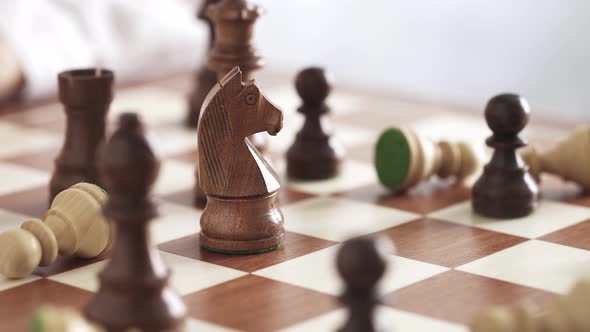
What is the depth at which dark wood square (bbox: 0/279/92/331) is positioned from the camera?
1.16 metres

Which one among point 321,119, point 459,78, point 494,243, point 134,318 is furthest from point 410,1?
point 134,318

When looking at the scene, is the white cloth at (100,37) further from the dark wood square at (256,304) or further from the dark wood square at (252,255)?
the dark wood square at (256,304)

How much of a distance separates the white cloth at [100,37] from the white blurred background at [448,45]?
344 mm

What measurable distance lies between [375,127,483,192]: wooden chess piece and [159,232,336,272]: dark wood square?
0.25m

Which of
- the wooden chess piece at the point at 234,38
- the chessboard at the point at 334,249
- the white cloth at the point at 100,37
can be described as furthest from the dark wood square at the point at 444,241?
the white cloth at the point at 100,37

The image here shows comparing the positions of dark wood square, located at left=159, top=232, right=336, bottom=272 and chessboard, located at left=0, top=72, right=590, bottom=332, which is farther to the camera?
dark wood square, located at left=159, top=232, right=336, bottom=272

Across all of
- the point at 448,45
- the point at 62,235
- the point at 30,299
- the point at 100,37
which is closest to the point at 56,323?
the point at 30,299

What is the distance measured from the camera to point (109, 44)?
2.57 m

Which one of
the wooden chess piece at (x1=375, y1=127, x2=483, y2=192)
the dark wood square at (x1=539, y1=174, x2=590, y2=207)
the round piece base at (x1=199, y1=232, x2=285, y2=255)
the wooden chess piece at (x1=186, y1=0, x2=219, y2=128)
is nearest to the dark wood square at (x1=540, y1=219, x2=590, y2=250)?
the dark wood square at (x1=539, y1=174, x2=590, y2=207)

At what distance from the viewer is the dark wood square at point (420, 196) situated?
1636 millimetres

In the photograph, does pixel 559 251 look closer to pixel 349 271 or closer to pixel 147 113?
pixel 349 271

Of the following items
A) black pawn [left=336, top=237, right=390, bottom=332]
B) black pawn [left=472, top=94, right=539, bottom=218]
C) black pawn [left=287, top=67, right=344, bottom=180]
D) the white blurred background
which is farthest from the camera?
the white blurred background

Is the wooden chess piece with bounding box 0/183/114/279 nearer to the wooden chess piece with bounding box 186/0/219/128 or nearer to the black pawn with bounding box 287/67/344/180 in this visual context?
the black pawn with bounding box 287/67/344/180

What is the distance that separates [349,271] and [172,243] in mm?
549
